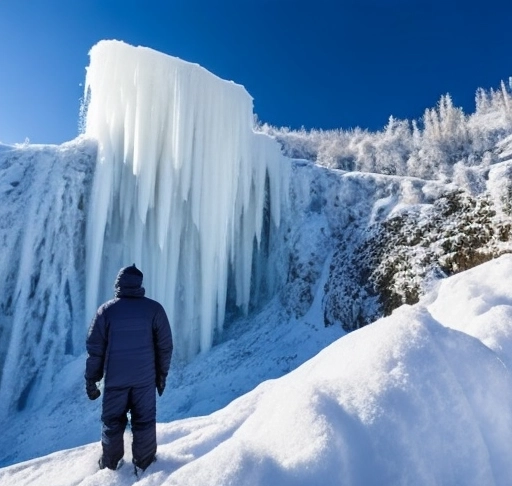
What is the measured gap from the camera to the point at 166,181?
630 inches

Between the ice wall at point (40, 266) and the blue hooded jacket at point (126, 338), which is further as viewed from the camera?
the ice wall at point (40, 266)

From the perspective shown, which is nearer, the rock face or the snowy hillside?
the rock face

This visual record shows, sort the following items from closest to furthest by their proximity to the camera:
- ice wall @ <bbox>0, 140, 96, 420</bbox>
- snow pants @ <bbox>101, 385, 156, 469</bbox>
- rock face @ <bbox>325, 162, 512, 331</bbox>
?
snow pants @ <bbox>101, 385, 156, 469</bbox> < rock face @ <bbox>325, 162, 512, 331</bbox> < ice wall @ <bbox>0, 140, 96, 420</bbox>

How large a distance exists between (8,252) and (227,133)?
947 centimetres

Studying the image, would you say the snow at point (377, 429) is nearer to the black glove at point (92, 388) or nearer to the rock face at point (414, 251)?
the black glove at point (92, 388)

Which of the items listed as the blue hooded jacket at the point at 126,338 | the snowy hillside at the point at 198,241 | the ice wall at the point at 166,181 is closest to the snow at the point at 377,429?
the blue hooded jacket at the point at 126,338

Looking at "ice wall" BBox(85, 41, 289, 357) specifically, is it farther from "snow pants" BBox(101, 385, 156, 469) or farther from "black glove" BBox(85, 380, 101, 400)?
"snow pants" BBox(101, 385, 156, 469)

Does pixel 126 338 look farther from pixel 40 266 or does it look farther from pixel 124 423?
pixel 40 266

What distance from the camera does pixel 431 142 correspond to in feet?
193

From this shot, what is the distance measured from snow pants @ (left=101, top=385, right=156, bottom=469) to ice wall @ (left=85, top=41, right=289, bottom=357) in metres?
11.9

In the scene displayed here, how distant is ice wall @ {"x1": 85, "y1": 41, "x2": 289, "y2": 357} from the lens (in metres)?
15.9

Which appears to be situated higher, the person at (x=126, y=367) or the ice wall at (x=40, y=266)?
A: the ice wall at (x=40, y=266)

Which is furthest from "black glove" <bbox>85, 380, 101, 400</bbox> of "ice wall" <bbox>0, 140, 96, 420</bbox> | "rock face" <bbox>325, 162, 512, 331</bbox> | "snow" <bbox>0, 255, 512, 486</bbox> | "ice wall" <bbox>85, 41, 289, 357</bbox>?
"ice wall" <bbox>0, 140, 96, 420</bbox>

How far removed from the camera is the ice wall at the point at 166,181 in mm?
15922
